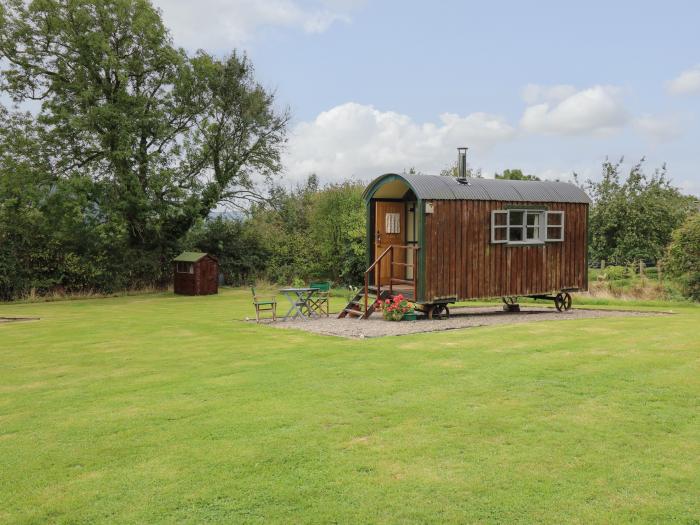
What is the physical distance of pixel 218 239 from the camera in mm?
28484

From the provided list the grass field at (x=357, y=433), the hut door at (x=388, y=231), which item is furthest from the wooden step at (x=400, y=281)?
the grass field at (x=357, y=433)

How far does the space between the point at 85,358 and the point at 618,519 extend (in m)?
8.38

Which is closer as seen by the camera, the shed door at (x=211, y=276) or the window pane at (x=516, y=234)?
the window pane at (x=516, y=234)

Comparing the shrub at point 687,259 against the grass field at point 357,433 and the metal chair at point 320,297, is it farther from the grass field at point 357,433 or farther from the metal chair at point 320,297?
the metal chair at point 320,297

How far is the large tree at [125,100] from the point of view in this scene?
23.7m

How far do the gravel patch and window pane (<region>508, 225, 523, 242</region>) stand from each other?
1.96 meters

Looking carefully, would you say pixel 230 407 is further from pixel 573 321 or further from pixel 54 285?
pixel 54 285

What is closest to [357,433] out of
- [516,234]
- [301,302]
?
[301,302]

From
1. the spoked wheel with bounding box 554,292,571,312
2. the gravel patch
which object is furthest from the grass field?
the spoked wheel with bounding box 554,292,571,312

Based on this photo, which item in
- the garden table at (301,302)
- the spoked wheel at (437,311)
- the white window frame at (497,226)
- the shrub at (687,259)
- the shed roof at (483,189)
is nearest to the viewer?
the shed roof at (483,189)

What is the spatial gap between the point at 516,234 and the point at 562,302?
2508 millimetres

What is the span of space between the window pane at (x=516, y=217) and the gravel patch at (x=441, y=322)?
2403mm

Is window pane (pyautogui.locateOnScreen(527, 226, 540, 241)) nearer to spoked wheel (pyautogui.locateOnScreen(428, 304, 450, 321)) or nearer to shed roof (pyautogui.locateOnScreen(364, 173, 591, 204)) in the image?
shed roof (pyautogui.locateOnScreen(364, 173, 591, 204))

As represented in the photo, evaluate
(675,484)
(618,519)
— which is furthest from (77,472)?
(675,484)
